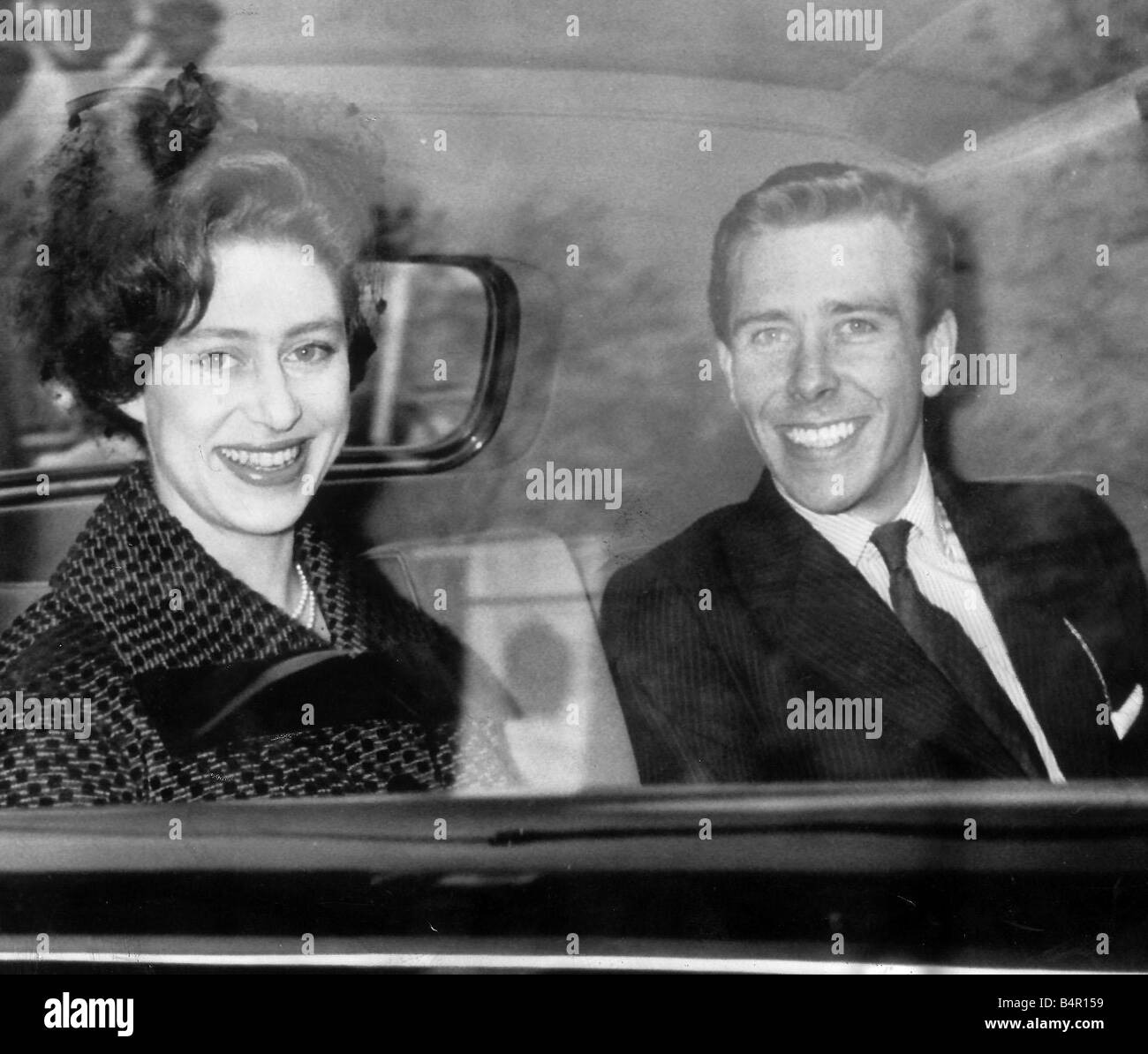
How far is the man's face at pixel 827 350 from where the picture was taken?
240cm

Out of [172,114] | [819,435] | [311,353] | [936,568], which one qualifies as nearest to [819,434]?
[819,435]

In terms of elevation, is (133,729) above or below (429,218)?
below

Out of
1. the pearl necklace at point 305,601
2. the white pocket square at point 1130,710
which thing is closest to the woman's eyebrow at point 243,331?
the pearl necklace at point 305,601

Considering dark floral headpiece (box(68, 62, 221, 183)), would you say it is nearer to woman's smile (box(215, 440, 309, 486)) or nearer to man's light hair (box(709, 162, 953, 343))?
woman's smile (box(215, 440, 309, 486))

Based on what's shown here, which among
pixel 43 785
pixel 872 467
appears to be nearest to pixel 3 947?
pixel 43 785

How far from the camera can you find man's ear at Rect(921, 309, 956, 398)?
8.06 ft

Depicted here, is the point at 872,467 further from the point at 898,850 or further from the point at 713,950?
the point at 713,950

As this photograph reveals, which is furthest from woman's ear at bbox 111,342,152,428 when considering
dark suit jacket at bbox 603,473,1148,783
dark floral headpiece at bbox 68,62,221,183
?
dark suit jacket at bbox 603,473,1148,783

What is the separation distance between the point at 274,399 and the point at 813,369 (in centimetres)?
97

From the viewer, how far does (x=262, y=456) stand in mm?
2404

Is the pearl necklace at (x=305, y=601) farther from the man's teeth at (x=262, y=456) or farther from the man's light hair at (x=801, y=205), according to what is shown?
the man's light hair at (x=801, y=205)

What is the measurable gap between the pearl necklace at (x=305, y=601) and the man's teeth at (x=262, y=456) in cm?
19
